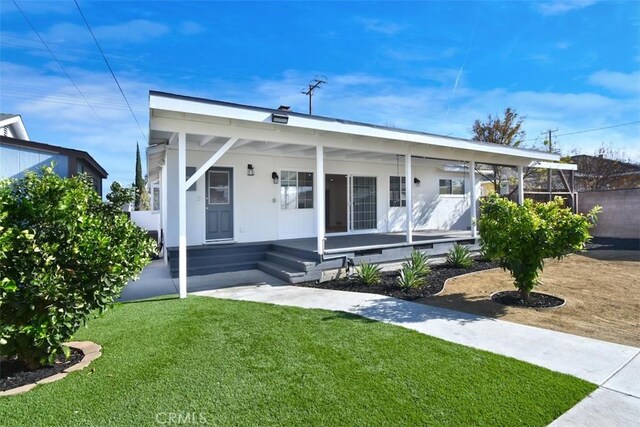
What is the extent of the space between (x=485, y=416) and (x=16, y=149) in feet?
29.6

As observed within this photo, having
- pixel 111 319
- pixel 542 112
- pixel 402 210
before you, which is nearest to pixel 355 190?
pixel 402 210

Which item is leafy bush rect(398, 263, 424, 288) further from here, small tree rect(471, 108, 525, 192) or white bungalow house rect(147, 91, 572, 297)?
small tree rect(471, 108, 525, 192)

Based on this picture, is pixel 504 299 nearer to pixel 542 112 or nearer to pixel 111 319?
pixel 111 319

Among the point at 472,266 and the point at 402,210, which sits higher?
the point at 402,210

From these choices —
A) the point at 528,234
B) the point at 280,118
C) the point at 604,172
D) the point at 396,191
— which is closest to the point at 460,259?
the point at 528,234

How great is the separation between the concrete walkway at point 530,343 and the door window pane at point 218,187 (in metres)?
3.37

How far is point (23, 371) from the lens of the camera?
3.29m

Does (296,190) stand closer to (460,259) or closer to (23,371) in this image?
(460,259)

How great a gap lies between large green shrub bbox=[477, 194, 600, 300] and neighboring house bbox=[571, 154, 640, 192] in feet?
55.5

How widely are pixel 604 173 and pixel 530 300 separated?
18.2 meters

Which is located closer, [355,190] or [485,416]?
[485,416]

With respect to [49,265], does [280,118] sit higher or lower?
higher

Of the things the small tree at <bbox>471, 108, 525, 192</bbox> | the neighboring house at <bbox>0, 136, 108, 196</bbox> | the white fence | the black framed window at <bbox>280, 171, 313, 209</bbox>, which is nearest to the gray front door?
the black framed window at <bbox>280, 171, 313, 209</bbox>

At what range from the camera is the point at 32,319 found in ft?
10.1
